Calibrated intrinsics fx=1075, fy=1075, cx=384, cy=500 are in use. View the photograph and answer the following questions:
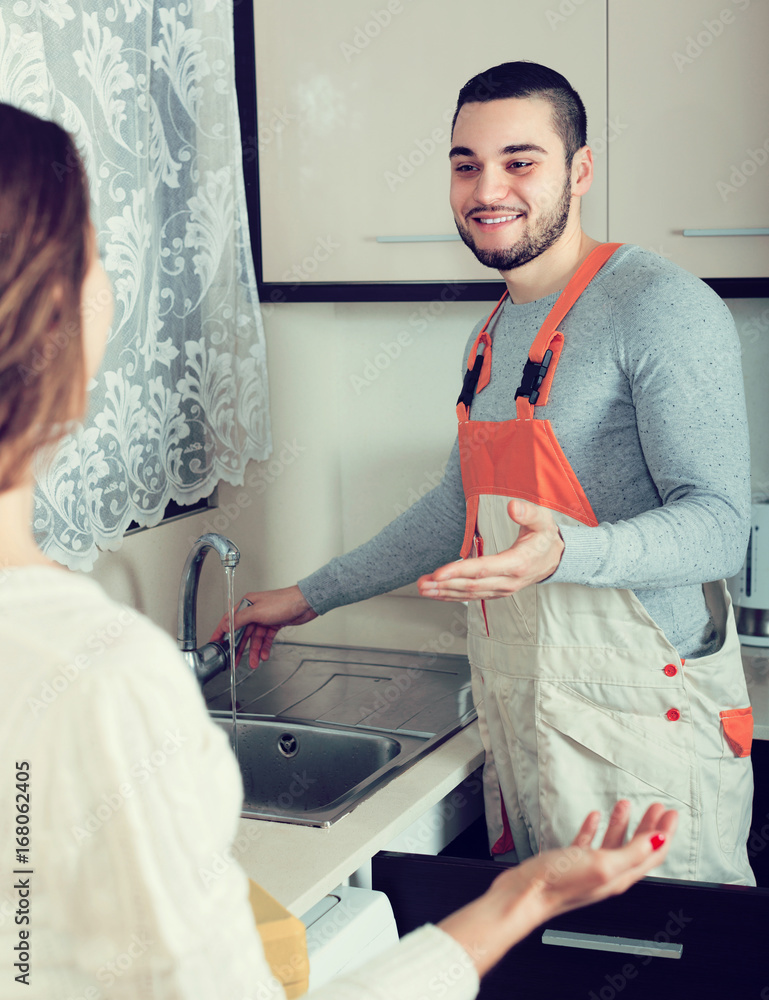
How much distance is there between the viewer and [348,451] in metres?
2.21

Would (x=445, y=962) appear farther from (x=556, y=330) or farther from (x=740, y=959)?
(x=556, y=330)

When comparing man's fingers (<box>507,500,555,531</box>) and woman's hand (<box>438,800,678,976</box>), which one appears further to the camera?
man's fingers (<box>507,500,555,531</box>)

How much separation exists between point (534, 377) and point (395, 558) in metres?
0.41

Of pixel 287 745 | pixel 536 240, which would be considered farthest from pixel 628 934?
pixel 536 240

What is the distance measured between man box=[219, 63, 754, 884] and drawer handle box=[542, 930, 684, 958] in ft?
0.38

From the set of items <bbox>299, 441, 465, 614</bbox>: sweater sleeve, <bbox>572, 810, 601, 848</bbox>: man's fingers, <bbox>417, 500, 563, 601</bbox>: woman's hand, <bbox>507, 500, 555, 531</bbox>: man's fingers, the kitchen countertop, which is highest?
<bbox>507, 500, 555, 531</bbox>: man's fingers

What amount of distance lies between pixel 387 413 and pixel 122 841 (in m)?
1.73

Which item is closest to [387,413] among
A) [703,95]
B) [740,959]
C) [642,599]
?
[703,95]


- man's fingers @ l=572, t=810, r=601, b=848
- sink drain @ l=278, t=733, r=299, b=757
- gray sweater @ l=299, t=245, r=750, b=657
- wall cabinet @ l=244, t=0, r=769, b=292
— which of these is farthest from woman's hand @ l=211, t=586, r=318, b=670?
man's fingers @ l=572, t=810, r=601, b=848

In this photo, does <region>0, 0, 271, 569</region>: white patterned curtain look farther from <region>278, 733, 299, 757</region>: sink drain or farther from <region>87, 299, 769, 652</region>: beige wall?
<region>278, 733, 299, 757</region>: sink drain

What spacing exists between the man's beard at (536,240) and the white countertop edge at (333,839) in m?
0.65

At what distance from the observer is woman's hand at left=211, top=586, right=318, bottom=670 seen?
1618 millimetres

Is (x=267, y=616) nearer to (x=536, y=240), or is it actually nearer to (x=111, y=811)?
(x=536, y=240)

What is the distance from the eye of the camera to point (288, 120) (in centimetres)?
185
